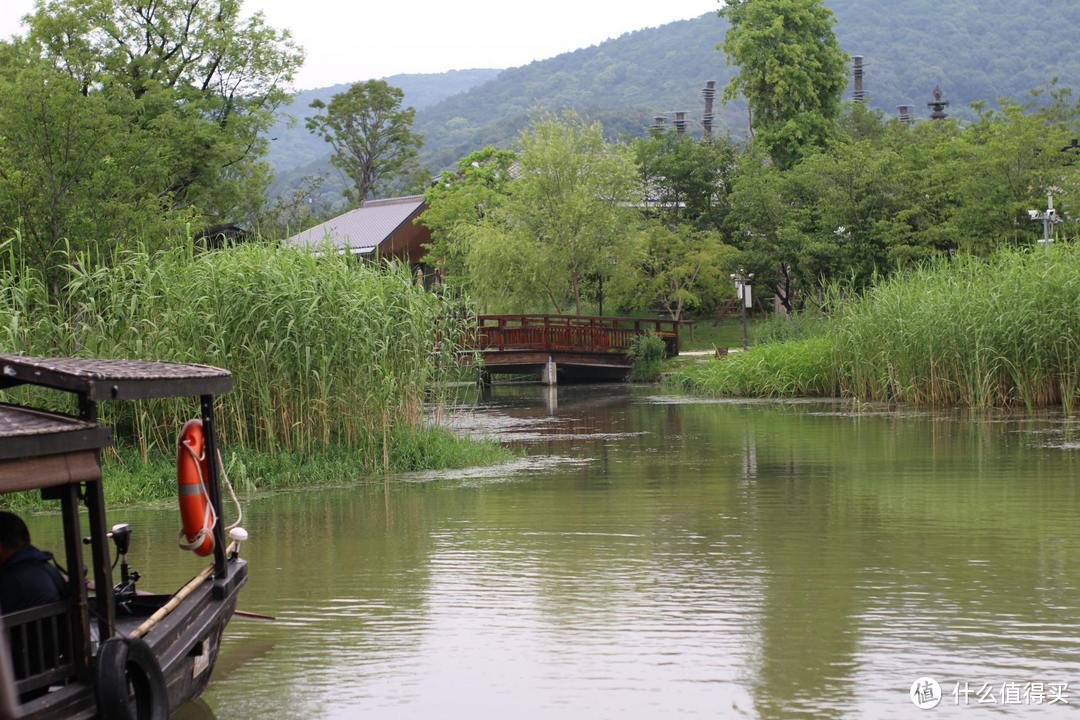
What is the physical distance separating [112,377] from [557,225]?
1309 inches

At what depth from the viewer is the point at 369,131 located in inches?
2579

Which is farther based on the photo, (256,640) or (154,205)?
(154,205)

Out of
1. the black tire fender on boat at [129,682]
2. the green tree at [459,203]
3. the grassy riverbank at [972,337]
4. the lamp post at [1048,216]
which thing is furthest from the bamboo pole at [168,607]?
the green tree at [459,203]

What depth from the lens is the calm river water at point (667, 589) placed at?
21.4 ft

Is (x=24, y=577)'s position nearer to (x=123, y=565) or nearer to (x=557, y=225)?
(x=123, y=565)

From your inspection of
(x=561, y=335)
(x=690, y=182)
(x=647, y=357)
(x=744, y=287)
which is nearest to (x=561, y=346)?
(x=561, y=335)

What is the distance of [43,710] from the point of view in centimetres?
500

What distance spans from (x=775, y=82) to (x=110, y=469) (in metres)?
37.0

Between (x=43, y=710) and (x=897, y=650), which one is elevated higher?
(x=43, y=710)

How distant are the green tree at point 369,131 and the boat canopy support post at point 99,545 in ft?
193

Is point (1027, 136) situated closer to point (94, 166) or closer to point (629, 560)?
point (94, 166)

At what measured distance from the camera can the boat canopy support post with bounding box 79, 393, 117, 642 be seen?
5.41 metres

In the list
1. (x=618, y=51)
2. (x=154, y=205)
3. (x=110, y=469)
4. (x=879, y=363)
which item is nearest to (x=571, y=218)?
(x=879, y=363)

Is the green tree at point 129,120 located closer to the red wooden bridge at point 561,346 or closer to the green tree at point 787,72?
the red wooden bridge at point 561,346
